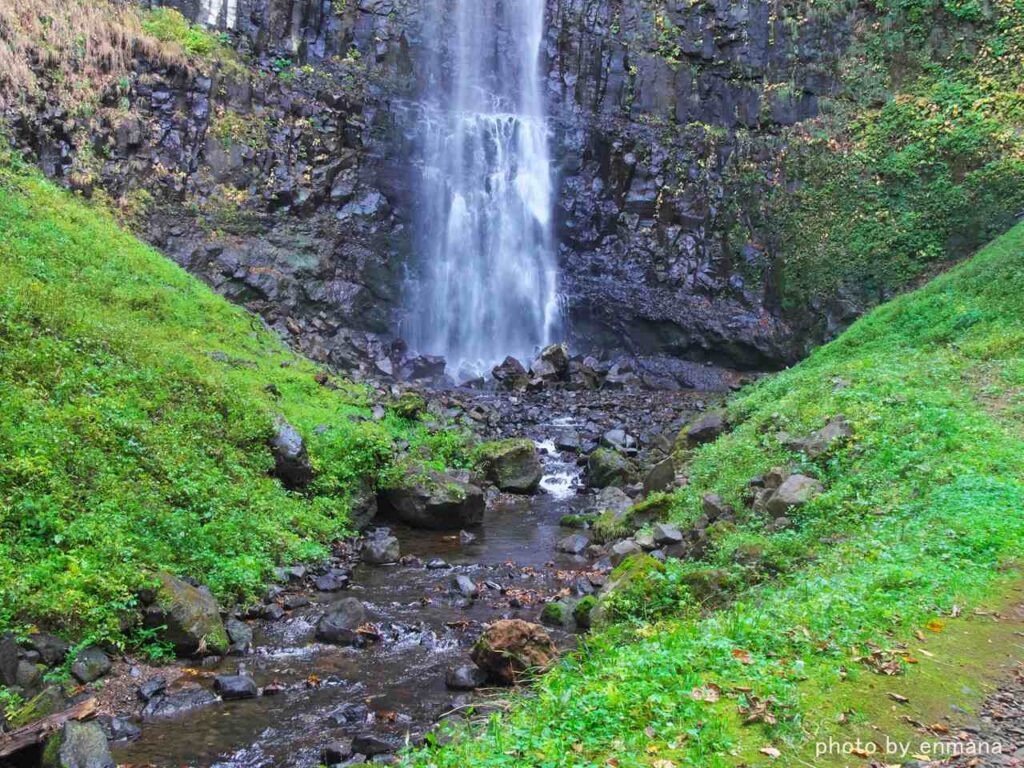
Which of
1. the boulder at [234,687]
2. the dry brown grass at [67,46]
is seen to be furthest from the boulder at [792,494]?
the dry brown grass at [67,46]

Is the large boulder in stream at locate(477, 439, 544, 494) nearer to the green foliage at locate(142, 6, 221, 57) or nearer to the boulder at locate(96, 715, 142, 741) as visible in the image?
the boulder at locate(96, 715, 142, 741)

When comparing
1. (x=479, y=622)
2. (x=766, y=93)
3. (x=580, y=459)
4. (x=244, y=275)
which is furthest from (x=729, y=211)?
(x=479, y=622)

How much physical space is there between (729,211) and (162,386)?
1017 inches

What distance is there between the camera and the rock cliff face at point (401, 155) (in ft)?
75.3

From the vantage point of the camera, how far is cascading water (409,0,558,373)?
27.7 m

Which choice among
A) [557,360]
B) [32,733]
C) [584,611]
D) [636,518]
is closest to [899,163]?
[557,360]

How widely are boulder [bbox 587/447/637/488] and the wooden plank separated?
38.7 ft

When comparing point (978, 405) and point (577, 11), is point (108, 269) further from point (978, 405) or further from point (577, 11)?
point (577, 11)

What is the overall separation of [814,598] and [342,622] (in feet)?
17.0

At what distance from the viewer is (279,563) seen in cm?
935

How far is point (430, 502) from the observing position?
1219cm

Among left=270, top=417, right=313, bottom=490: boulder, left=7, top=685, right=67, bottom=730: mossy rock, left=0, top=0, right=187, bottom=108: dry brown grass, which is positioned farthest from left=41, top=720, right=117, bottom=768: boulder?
left=0, top=0, right=187, bottom=108: dry brown grass

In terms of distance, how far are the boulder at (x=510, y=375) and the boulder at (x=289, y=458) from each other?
13598mm

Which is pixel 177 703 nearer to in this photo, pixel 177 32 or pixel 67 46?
pixel 67 46
